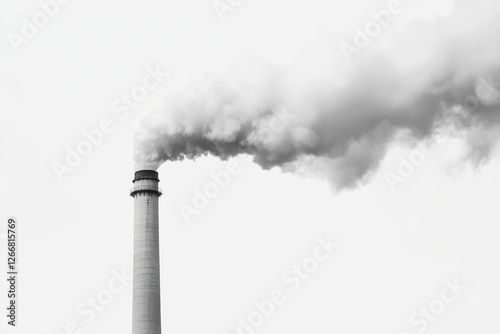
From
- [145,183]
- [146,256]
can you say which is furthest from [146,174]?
[146,256]

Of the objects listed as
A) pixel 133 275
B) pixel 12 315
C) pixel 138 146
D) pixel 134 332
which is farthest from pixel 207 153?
pixel 12 315

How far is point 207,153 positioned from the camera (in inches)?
1262

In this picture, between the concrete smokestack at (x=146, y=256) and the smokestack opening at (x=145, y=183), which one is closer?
the concrete smokestack at (x=146, y=256)

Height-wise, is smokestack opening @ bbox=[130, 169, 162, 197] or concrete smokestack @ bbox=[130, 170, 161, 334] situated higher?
smokestack opening @ bbox=[130, 169, 162, 197]

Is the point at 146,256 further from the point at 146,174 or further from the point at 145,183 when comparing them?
the point at 146,174

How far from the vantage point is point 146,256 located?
31219 millimetres

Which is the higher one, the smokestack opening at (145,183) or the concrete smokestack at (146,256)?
the smokestack opening at (145,183)

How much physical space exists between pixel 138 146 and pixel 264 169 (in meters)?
6.02

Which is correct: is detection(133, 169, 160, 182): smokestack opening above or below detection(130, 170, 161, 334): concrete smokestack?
above

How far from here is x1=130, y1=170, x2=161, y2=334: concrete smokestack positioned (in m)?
30.5

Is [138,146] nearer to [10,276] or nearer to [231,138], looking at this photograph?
[231,138]

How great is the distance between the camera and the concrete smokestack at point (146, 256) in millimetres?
30547

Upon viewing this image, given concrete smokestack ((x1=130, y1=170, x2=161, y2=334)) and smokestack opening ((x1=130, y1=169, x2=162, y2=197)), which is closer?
concrete smokestack ((x1=130, y1=170, x2=161, y2=334))

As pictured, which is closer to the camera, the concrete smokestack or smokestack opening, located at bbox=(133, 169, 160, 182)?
the concrete smokestack
